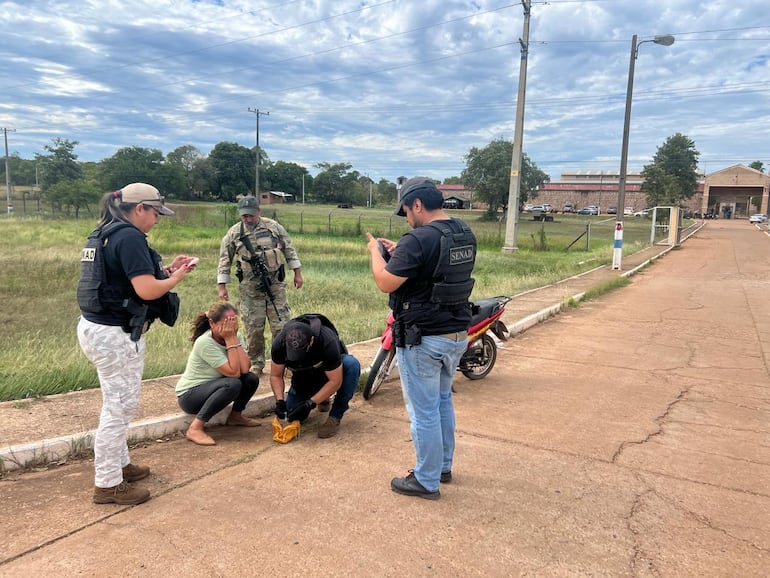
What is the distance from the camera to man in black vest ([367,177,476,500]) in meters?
3.19

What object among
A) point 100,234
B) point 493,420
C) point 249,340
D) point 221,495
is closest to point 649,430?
point 493,420

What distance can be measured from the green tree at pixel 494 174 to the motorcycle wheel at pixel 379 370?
194 ft

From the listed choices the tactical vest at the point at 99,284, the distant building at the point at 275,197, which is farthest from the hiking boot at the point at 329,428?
the distant building at the point at 275,197

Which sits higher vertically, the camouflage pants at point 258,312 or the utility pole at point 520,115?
the utility pole at point 520,115

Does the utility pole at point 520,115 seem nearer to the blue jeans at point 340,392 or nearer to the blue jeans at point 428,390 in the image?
the blue jeans at point 340,392

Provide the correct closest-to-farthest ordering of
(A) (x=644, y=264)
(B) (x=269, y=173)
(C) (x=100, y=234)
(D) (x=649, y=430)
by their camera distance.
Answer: (C) (x=100, y=234) → (D) (x=649, y=430) → (A) (x=644, y=264) → (B) (x=269, y=173)

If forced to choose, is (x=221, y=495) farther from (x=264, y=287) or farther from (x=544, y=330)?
(x=544, y=330)

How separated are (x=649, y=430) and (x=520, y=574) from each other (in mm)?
2599

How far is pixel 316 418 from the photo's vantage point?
→ 16.0ft

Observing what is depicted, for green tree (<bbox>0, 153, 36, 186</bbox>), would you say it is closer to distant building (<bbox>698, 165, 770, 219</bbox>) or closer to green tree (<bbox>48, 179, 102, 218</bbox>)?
green tree (<bbox>48, 179, 102, 218</bbox>)

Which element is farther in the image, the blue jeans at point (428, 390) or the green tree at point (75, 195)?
the green tree at point (75, 195)

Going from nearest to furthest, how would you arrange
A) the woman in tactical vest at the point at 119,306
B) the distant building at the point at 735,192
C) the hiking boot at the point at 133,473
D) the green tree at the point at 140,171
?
the woman in tactical vest at the point at 119,306, the hiking boot at the point at 133,473, the green tree at the point at 140,171, the distant building at the point at 735,192

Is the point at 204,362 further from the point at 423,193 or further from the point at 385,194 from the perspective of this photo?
the point at 385,194

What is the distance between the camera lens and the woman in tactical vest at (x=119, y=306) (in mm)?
3123
